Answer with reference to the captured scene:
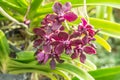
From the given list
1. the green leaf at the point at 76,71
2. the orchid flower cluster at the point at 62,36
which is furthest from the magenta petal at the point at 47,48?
the green leaf at the point at 76,71

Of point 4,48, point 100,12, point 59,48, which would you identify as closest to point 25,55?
point 4,48

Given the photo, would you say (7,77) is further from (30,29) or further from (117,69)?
(117,69)

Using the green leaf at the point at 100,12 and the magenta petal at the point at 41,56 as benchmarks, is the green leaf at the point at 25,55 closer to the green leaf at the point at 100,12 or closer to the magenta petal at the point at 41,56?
the magenta petal at the point at 41,56

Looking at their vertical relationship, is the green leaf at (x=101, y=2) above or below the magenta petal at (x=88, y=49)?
above

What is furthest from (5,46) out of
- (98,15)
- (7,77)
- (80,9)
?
(98,15)

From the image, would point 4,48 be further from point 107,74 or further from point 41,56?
point 107,74

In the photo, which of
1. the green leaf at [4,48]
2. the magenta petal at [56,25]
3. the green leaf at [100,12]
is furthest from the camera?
the green leaf at [100,12]

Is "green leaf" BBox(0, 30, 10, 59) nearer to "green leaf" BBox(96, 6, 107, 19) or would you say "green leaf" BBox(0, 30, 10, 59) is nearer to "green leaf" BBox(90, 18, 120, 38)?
"green leaf" BBox(90, 18, 120, 38)

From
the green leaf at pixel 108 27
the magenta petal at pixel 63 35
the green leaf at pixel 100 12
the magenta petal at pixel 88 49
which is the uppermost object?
the green leaf at pixel 100 12
